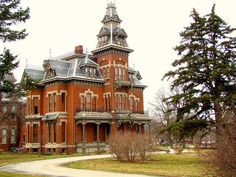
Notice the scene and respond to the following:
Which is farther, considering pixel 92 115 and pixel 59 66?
pixel 59 66

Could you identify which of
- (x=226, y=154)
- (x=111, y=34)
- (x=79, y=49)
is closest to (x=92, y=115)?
(x=79, y=49)

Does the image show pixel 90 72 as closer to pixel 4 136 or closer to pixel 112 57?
pixel 112 57

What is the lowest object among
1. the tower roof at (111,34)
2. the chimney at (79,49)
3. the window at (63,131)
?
the window at (63,131)

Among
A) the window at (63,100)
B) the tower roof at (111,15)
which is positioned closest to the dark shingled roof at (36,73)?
the window at (63,100)

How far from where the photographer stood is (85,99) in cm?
5156

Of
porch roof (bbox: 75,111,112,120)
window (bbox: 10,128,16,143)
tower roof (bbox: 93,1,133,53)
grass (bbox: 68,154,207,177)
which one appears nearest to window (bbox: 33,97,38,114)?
porch roof (bbox: 75,111,112,120)

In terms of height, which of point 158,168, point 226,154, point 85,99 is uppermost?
point 85,99

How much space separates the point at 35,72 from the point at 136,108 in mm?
15411

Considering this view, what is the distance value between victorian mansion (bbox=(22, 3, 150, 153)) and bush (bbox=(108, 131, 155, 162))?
48.1 feet

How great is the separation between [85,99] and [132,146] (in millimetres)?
19325

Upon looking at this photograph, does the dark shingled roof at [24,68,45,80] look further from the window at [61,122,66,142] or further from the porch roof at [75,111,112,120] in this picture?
the porch roof at [75,111,112,120]

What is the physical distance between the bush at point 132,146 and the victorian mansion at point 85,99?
1465 cm

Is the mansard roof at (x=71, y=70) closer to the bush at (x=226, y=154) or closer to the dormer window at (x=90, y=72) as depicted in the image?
the dormer window at (x=90, y=72)

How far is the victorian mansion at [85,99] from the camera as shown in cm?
4997
